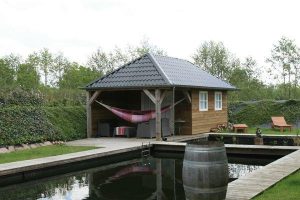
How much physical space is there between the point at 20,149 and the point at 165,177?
202 inches

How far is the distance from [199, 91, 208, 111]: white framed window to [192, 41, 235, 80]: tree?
45.4 feet

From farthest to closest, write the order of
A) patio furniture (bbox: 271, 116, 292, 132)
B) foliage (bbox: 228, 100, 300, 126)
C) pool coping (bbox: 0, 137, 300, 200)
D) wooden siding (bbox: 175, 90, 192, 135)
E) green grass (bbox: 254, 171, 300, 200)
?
foliage (bbox: 228, 100, 300, 126)
patio furniture (bbox: 271, 116, 292, 132)
wooden siding (bbox: 175, 90, 192, 135)
pool coping (bbox: 0, 137, 300, 200)
green grass (bbox: 254, 171, 300, 200)

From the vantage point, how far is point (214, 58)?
31812mm

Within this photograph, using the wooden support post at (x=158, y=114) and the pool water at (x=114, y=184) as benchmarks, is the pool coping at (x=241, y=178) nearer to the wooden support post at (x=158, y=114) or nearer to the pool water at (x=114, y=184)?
the pool water at (x=114, y=184)

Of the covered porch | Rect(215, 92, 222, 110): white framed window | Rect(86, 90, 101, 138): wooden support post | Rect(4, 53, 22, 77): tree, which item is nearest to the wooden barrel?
the covered porch

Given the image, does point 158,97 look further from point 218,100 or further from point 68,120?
point 218,100

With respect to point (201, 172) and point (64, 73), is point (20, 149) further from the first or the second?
point (64, 73)

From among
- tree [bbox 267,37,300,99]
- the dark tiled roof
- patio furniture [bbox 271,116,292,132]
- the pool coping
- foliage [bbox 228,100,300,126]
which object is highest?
tree [bbox 267,37,300,99]

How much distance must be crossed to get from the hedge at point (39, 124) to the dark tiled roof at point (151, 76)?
1.38 m

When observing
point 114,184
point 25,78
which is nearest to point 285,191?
point 114,184

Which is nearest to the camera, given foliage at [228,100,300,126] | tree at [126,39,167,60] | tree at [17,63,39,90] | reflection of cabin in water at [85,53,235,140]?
reflection of cabin in water at [85,53,235,140]

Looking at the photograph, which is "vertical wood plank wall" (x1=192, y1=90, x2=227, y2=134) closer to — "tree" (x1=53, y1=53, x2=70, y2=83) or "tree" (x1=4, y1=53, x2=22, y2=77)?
"tree" (x1=4, y1=53, x2=22, y2=77)

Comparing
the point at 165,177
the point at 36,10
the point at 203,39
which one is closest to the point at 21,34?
the point at 36,10

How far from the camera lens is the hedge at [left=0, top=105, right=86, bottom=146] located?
12.7 m
